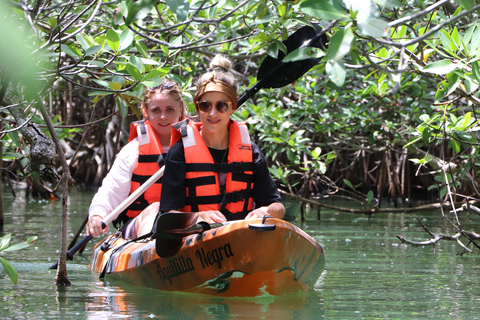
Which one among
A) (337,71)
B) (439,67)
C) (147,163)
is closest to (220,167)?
(147,163)

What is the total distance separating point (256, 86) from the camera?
366 centimetres

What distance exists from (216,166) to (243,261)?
0.61 meters

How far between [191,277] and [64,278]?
2.41 feet

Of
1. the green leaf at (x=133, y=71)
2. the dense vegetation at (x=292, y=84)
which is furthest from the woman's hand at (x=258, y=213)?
the green leaf at (x=133, y=71)

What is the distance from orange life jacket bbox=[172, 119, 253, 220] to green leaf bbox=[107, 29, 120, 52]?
0.62 m

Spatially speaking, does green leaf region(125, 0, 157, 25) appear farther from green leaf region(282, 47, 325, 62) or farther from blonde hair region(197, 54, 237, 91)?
blonde hair region(197, 54, 237, 91)

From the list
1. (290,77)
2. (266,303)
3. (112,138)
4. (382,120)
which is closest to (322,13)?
(266,303)

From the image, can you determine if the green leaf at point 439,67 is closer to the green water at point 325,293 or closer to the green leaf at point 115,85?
the green water at point 325,293

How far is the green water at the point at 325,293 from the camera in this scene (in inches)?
108

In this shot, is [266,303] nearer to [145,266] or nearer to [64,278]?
[145,266]

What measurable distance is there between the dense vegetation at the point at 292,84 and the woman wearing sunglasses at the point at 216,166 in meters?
0.26

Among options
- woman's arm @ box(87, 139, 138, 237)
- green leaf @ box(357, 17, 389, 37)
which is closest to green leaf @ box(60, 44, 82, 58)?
woman's arm @ box(87, 139, 138, 237)

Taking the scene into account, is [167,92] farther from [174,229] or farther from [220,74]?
[174,229]

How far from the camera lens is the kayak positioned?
2820 millimetres
